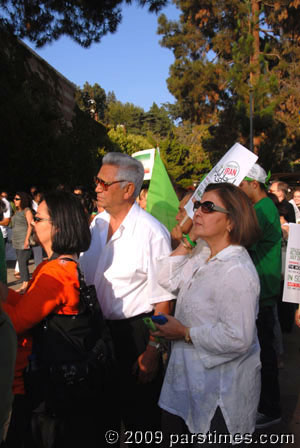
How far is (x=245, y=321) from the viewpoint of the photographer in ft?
5.98

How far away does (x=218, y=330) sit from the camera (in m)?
1.84

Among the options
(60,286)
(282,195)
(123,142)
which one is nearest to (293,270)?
(60,286)

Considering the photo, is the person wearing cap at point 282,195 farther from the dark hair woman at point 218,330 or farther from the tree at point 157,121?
the tree at point 157,121

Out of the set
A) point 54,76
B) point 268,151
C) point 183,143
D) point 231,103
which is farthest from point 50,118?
point 183,143

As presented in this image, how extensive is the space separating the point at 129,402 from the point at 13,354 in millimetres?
1136

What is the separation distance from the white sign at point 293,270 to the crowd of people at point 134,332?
1.01 metres

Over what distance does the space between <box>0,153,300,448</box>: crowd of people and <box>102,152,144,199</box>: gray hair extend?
0.26 meters

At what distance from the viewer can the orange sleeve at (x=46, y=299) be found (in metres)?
1.95

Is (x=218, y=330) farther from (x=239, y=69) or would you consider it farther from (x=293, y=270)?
(x=239, y=69)

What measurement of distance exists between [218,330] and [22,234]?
21.1 ft

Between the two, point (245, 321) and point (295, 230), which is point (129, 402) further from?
point (295, 230)

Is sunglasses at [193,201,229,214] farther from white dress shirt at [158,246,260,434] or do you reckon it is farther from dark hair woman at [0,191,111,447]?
dark hair woman at [0,191,111,447]

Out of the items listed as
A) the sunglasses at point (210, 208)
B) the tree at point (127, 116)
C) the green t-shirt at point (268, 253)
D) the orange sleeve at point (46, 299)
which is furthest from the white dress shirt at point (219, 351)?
the tree at point (127, 116)

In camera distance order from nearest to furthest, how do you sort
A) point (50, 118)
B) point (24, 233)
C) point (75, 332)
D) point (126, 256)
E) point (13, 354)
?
point (13, 354), point (75, 332), point (126, 256), point (24, 233), point (50, 118)
